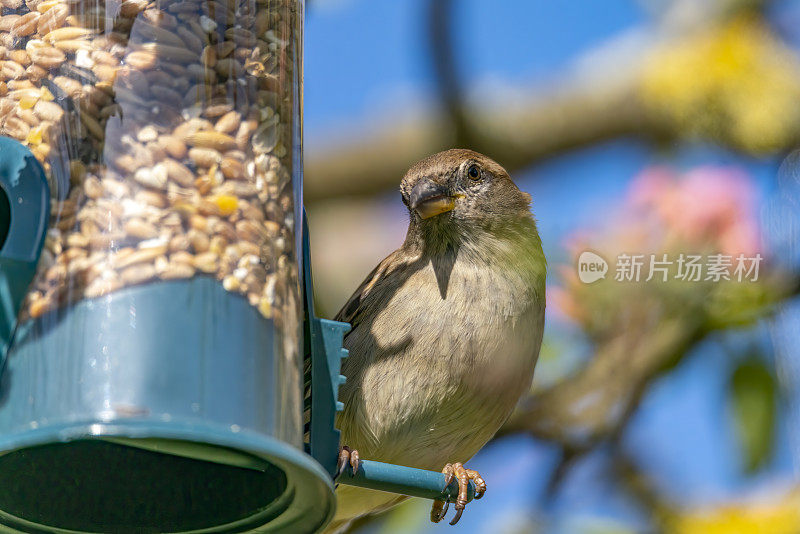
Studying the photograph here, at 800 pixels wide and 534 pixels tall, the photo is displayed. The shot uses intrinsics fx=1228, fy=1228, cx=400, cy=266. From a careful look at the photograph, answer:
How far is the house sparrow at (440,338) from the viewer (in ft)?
14.1

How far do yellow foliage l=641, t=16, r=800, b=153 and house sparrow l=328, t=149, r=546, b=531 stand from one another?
117cm

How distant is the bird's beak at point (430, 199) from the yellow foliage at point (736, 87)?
127 centimetres

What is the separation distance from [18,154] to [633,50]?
357 centimetres

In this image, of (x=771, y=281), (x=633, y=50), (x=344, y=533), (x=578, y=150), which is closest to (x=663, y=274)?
(x=771, y=281)

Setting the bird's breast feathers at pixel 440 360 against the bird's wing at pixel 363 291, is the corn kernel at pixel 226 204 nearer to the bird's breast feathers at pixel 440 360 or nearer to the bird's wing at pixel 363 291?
the bird's breast feathers at pixel 440 360

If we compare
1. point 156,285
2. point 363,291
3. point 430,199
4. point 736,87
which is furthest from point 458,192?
point 156,285

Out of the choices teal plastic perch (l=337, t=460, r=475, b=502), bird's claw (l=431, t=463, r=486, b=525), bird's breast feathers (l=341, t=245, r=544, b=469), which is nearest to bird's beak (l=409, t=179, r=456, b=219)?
bird's breast feathers (l=341, t=245, r=544, b=469)

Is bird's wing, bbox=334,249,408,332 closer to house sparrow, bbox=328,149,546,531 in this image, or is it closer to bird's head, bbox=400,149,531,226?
house sparrow, bbox=328,149,546,531

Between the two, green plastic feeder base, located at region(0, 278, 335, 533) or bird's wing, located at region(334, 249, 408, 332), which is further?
bird's wing, located at region(334, 249, 408, 332)

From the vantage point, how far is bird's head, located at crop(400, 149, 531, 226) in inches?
181

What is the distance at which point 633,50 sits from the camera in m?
5.75

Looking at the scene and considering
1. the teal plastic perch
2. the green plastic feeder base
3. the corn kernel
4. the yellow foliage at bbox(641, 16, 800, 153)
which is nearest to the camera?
the green plastic feeder base

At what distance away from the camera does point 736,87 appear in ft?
17.5

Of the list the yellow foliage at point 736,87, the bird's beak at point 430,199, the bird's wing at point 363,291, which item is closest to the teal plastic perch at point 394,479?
the bird's wing at point 363,291
